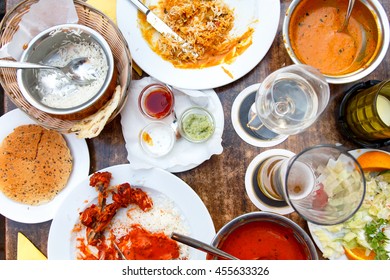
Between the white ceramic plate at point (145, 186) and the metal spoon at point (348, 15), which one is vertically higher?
the metal spoon at point (348, 15)

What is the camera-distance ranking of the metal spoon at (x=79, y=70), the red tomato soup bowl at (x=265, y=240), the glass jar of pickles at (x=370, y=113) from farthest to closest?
the metal spoon at (x=79, y=70)
the glass jar of pickles at (x=370, y=113)
the red tomato soup bowl at (x=265, y=240)

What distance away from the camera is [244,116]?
1.84 metres

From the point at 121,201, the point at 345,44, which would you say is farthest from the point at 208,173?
the point at 345,44

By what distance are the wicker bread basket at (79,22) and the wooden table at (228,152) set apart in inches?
5.5

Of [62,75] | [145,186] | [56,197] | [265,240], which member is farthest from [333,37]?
[56,197]

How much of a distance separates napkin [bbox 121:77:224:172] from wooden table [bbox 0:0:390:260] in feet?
0.16

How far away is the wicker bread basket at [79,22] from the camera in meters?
1.69

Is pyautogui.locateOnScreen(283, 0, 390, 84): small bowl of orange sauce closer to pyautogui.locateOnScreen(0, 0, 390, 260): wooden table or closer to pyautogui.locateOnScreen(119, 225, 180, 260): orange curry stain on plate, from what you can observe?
pyautogui.locateOnScreen(0, 0, 390, 260): wooden table

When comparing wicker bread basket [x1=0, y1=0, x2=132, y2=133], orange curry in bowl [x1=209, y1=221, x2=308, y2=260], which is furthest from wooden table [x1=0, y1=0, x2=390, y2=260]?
orange curry in bowl [x1=209, y1=221, x2=308, y2=260]

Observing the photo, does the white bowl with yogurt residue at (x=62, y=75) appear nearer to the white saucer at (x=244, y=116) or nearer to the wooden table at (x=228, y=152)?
the wooden table at (x=228, y=152)

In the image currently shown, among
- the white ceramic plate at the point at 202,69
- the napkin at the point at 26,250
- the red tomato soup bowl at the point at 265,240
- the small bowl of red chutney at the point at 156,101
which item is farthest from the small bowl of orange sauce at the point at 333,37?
the napkin at the point at 26,250

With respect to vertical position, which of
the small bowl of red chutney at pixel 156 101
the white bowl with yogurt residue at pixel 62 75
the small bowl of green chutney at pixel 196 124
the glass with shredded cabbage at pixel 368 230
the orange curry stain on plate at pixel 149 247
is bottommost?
the orange curry stain on plate at pixel 149 247
